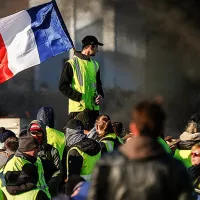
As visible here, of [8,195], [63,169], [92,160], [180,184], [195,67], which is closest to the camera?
[180,184]

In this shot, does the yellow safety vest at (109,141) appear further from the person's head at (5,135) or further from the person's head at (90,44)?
the person's head at (90,44)

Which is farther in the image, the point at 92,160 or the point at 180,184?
the point at 92,160

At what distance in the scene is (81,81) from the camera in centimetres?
1013

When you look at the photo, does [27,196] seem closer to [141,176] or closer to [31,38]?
[141,176]

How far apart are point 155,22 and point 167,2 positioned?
0.42m

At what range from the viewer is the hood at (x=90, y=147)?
802 cm

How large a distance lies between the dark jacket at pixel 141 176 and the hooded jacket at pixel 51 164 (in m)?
3.16

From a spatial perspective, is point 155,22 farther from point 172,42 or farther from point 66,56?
point 66,56

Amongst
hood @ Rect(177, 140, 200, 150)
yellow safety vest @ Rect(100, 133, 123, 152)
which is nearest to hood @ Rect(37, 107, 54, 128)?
yellow safety vest @ Rect(100, 133, 123, 152)

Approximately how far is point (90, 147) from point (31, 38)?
9.25 feet

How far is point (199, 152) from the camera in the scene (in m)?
7.36

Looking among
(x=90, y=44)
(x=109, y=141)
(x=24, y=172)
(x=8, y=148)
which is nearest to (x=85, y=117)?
(x=90, y=44)

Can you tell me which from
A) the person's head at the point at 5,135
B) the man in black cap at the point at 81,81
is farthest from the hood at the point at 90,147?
the man in black cap at the point at 81,81

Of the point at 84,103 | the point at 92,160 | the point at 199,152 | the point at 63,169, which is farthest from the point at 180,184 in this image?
the point at 84,103
